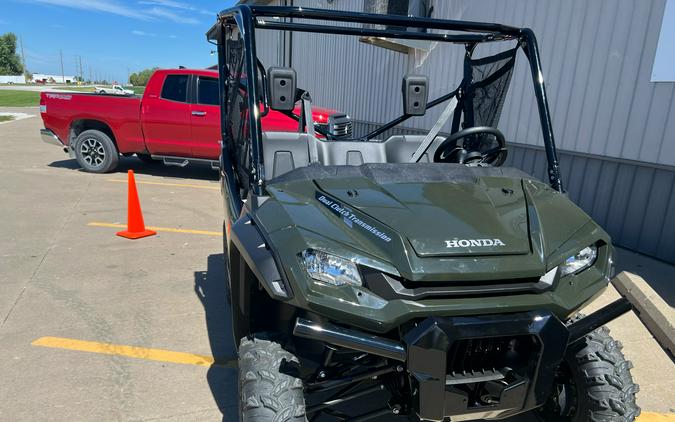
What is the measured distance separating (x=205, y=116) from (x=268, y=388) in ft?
25.9

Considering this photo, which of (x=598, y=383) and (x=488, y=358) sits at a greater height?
(x=488, y=358)

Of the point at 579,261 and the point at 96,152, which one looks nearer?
the point at 579,261

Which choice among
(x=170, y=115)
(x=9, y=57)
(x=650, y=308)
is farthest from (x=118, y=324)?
(x=9, y=57)

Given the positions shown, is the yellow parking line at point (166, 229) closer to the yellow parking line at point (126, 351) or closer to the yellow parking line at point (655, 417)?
the yellow parking line at point (126, 351)

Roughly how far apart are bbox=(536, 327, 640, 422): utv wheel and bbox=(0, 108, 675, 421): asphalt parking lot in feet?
3.26

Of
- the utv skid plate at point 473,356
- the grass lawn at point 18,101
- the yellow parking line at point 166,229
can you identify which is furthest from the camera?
the grass lawn at point 18,101

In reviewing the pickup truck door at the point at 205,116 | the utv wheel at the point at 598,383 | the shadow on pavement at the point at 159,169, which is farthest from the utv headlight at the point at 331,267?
the shadow on pavement at the point at 159,169

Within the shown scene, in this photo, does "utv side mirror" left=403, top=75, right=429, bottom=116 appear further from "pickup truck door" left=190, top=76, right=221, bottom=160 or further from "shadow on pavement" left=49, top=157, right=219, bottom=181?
"shadow on pavement" left=49, top=157, right=219, bottom=181

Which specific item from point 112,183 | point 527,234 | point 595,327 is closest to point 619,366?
point 595,327

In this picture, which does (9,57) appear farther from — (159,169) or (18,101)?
(159,169)

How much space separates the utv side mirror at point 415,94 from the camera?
3.47 m

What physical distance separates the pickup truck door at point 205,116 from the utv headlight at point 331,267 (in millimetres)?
7700

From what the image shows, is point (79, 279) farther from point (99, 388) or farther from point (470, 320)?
point (470, 320)

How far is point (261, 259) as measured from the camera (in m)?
2.02
